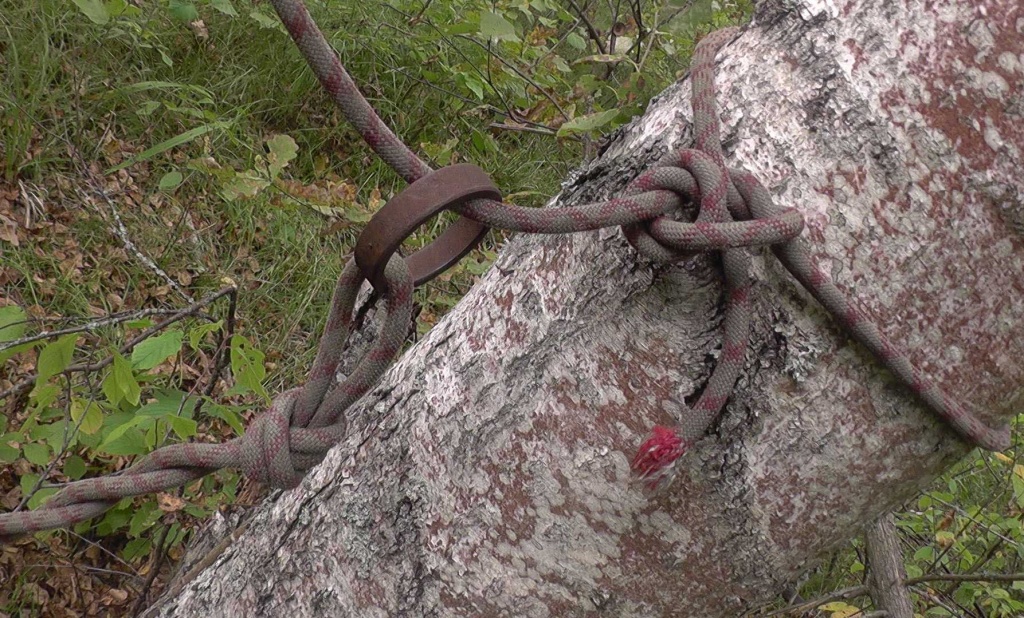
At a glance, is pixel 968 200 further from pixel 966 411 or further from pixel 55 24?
pixel 55 24

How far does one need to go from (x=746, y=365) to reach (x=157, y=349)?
1181 millimetres

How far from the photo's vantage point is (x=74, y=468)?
6.72ft

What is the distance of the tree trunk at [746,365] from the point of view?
805mm

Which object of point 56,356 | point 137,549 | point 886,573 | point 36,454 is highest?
point 56,356

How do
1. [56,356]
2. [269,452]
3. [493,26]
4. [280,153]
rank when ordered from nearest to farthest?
[269,452] → [56,356] → [280,153] → [493,26]

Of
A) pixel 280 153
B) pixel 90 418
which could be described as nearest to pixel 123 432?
pixel 90 418

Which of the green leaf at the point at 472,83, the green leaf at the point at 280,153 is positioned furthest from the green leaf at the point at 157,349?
the green leaf at the point at 472,83

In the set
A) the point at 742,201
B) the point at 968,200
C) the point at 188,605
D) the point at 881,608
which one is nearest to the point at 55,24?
the point at 188,605

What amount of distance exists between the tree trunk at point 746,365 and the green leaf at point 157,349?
691 millimetres

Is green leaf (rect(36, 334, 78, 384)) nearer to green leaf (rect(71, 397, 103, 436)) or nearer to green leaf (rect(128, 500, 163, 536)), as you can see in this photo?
green leaf (rect(71, 397, 103, 436))

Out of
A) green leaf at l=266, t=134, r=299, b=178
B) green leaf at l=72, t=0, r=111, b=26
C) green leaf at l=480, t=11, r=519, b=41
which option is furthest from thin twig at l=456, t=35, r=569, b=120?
green leaf at l=72, t=0, r=111, b=26

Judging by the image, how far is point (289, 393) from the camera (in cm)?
106

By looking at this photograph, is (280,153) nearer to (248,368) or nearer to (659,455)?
(248,368)

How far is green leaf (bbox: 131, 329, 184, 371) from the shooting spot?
155 centimetres
